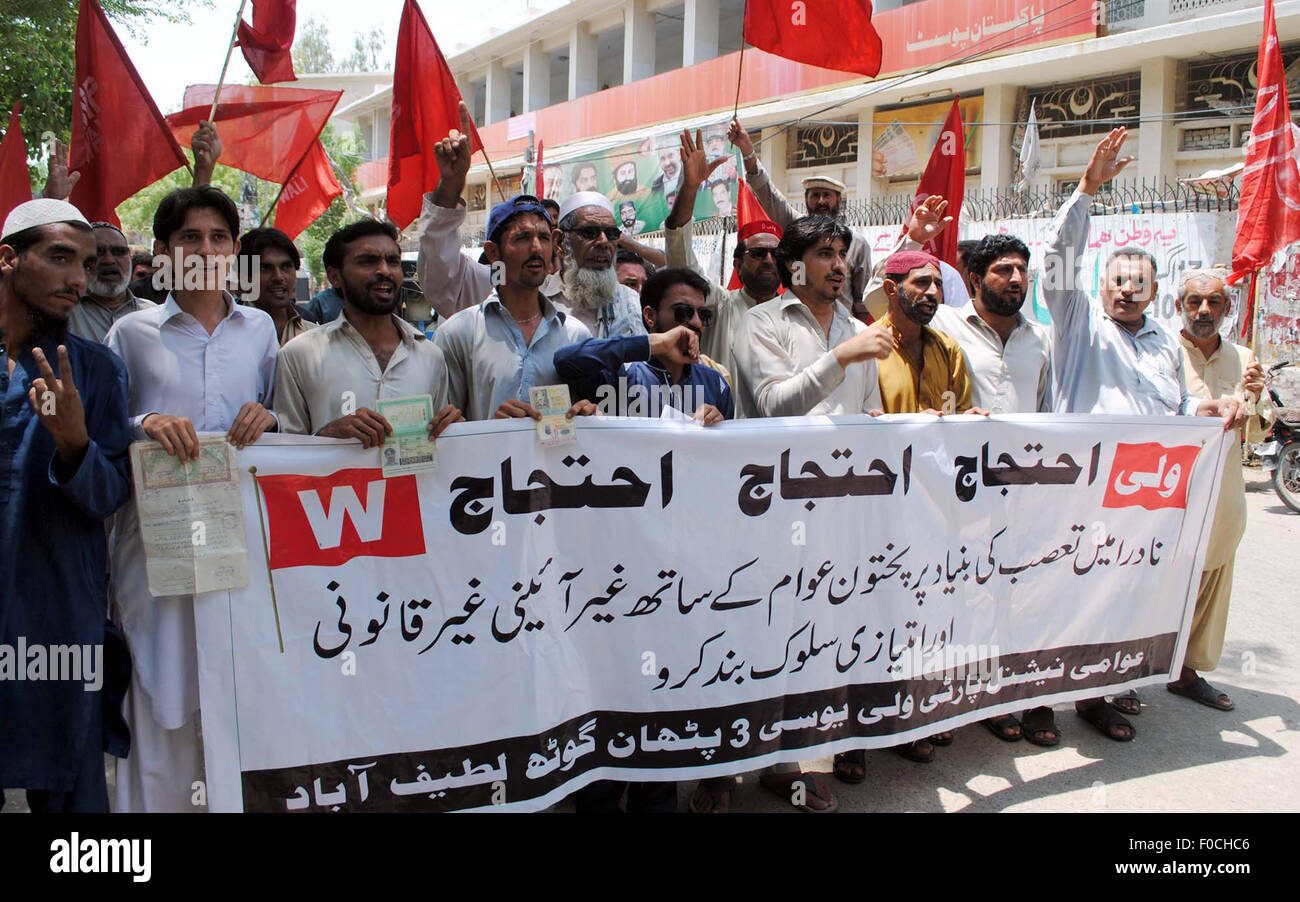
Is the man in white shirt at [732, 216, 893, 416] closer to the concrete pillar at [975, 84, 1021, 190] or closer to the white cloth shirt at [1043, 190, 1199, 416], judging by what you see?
the white cloth shirt at [1043, 190, 1199, 416]

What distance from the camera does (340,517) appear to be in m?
2.70

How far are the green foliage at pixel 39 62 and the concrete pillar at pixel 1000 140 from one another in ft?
43.0

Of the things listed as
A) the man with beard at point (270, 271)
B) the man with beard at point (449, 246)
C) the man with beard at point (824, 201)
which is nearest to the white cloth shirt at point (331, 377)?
the man with beard at point (449, 246)

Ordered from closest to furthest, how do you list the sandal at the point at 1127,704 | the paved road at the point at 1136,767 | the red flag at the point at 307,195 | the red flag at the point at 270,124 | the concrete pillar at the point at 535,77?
the paved road at the point at 1136,767
the sandal at the point at 1127,704
the red flag at the point at 270,124
the red flag at the point at 307,195
the concrete pillar at the point at 535,77

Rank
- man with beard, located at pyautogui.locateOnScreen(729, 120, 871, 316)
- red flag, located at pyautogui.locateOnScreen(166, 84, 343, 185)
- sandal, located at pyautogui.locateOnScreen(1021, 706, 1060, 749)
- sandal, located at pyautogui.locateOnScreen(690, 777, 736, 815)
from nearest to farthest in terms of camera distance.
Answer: sandal, located at pyautogui.locateOnScreen(690, 777, 736, 815)
sandal, located at pyautogui.locateOnScreen(1021, 706, 1060, 749)
man with beard, located at pyautogui.locateOnScreen(729, 120, 871, 316)
red flag, located at pyautogui.locateOnScreen(166, 84, 343, 185)

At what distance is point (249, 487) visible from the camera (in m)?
2.63

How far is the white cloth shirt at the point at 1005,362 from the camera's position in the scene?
3854mm

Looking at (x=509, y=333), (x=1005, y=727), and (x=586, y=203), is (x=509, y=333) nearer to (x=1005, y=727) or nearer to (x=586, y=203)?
(x=586, y=203)

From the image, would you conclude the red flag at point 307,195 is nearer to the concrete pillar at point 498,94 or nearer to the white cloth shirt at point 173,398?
the white cloth shirt at point 173,398

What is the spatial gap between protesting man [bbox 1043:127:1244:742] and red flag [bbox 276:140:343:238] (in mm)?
5374

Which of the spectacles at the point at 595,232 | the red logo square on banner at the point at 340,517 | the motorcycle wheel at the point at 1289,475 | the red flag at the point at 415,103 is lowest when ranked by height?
the motorcycle wheel at the point at 1289,475

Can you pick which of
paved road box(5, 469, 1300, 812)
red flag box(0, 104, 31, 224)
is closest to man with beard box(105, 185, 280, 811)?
paved road box(5, 469, 1300, 812)

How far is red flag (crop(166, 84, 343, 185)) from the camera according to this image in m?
6.22

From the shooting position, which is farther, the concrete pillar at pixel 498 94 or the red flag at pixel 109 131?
the concrete pillar at pixel 498 94
